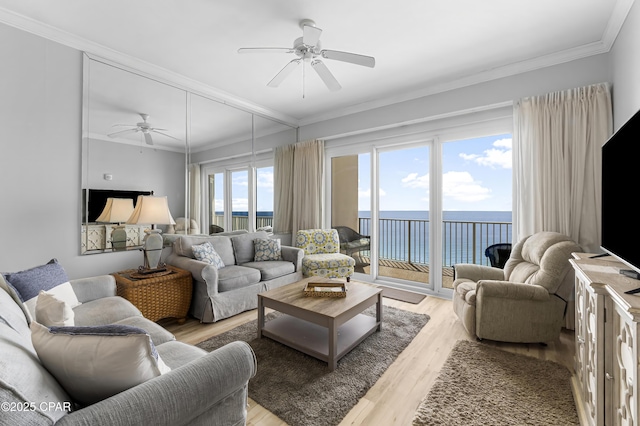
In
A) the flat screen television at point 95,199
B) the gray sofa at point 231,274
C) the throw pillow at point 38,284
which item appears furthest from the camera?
the gray sofa at point 231,274

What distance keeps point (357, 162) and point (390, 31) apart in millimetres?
2316

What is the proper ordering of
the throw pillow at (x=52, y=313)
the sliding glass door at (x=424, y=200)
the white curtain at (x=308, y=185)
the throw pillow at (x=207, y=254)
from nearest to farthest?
the throw pillow at (x=52, y=313) < the throw pillow at (x=207, y=254) < the sliding glass door at (x=424, y=200) < the white curtain at (x=308, y=185)

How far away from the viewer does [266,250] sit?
3848mm

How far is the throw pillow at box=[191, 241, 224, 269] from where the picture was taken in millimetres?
3109

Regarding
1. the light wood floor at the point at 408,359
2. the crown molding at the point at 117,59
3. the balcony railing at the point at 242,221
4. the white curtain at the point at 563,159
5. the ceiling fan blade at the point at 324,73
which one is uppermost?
the crown molding at the point at 117,59

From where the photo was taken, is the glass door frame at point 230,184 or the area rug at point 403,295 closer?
the area rug at point 403,295

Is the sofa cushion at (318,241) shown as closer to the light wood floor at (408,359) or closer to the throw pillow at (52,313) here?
the light wood floor at (408,359)

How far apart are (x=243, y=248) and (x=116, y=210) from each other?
58.7 inches

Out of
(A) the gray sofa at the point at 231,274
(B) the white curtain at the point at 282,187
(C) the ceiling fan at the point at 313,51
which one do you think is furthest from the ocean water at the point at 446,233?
(C) the ceiling fan at the point at 313,51

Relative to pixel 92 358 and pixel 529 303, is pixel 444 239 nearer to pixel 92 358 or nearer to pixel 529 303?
pixel 529 303

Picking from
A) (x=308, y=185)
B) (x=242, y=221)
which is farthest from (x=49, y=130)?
(x=308, y=185)

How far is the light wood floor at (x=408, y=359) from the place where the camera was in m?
1.61

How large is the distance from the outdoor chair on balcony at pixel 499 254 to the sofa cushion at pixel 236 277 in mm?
2912

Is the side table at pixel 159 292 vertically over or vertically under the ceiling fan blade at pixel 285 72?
under
